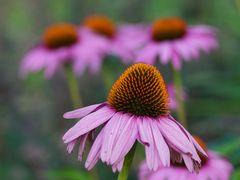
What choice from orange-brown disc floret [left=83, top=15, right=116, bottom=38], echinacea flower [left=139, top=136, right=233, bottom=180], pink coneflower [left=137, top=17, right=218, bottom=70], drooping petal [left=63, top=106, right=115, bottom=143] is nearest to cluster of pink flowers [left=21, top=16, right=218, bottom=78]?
pink coneflower [left=137, top=17, right=218, bottom=70]

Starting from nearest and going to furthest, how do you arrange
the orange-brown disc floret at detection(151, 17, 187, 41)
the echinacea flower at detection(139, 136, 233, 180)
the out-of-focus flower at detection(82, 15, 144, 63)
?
the echinacea flower at detection(139, 136, 233, 180) → the orange-brown disc floret at detection(151, 17, 187, 41) → the out-of-focus flower at detection(82, 15, 144, 63)

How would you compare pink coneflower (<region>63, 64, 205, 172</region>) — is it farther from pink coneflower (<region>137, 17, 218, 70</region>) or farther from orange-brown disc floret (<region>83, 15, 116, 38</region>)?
orange-brown disc floret (<region>83, 15, 116, 38</region>)

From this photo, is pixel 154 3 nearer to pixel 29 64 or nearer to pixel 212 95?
pixel 212 95

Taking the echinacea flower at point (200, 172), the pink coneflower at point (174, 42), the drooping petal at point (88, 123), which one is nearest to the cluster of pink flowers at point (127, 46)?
the pink coneflower at point (174, 42)

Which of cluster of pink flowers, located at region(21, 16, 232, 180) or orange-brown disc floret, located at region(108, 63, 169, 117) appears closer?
cluster of pink flowers, located at region(21, 16, 232, 180)

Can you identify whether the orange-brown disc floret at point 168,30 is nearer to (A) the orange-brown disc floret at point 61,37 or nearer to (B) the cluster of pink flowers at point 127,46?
(B) the cluster of pink flowers at point 127,46

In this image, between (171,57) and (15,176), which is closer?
(171,57)

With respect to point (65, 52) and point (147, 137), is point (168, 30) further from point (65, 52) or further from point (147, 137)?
point (147, 137)

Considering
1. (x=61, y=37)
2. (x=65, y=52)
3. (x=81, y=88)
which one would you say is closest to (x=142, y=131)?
(x=65, y=52)

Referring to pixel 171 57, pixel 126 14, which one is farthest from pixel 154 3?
pixel 171 57
